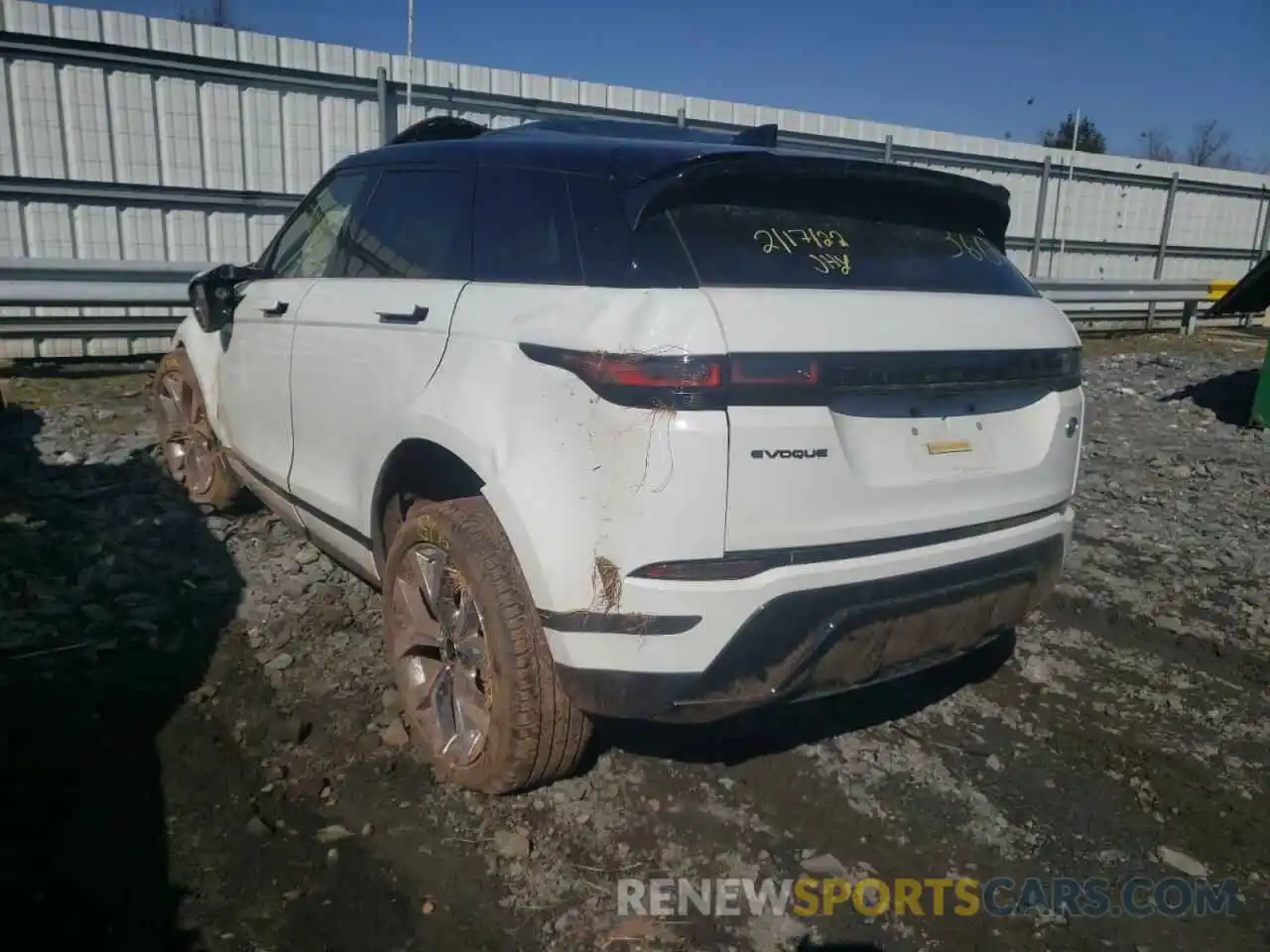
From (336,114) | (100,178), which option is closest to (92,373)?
(100,178)

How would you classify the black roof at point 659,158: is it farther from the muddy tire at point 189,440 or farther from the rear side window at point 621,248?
the muddy tire at point 189,440

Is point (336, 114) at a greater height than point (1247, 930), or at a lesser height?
greater

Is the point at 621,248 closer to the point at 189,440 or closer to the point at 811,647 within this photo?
the point at 811,647

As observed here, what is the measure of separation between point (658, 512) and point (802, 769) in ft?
4.19

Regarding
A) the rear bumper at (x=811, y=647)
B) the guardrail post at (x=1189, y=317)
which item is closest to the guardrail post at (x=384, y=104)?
the rear bumper at (x=811, y=647)

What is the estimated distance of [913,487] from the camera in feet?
8.28

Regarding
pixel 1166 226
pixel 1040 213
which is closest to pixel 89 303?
pixel 1040 213

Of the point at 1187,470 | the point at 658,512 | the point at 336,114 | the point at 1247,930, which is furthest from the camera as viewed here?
Answer: the point at 336,114

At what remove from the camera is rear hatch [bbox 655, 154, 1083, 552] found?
7.48ft

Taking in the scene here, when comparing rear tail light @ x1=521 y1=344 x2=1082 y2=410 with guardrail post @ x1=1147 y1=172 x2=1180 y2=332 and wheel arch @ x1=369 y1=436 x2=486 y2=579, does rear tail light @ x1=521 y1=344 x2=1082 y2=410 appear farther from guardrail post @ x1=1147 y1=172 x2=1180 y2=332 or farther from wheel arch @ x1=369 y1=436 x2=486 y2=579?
guardrail post @ x1=1147 y1=172 x2=1180 y2=332

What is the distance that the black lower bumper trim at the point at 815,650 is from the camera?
234 centimetres

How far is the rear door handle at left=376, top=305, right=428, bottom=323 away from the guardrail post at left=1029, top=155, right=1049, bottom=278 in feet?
47.6

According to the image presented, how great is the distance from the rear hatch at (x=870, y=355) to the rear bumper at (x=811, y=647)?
0.15 metres

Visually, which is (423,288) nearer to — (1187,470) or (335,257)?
(335,257)
